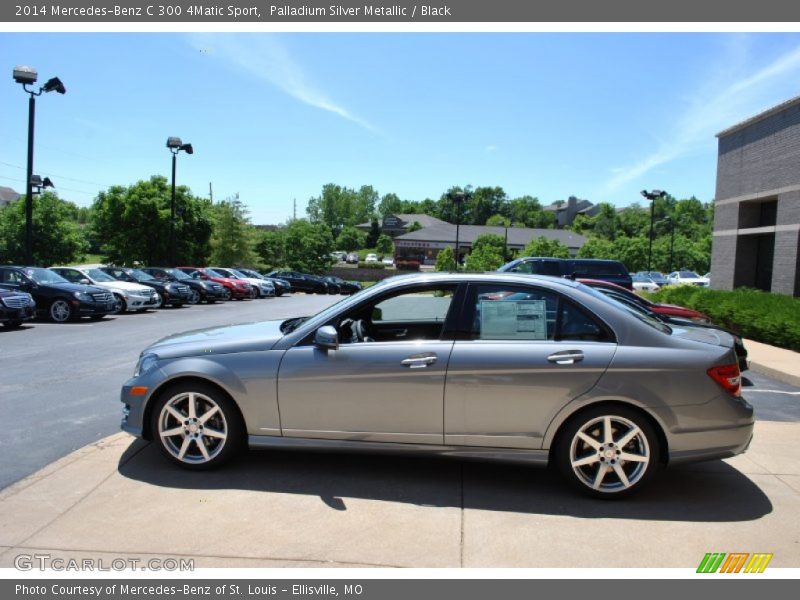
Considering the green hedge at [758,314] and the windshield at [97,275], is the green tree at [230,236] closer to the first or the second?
the windshield at [97,275]

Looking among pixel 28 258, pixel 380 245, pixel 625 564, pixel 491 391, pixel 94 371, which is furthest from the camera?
pixel 380 245

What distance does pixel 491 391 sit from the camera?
165 inches

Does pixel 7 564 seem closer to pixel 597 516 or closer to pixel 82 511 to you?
pixel 82 511

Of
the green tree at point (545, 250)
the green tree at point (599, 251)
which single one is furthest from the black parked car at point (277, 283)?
the green tree at point (599, 251)

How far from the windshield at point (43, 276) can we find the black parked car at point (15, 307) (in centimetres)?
219

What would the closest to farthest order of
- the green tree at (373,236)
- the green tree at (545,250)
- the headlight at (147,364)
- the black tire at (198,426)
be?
1. the black tire at (198,426)
2. the headlight at (147,364)
3. the green tree at (545,250)
4. the green tree at (373,236)

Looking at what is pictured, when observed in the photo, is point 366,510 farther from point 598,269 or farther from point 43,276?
point 598,269

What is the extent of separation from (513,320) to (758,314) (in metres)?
11.8

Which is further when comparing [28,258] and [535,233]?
[535,233]

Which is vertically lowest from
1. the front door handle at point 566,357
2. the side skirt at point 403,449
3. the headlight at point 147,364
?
the side skirt at point 403,449

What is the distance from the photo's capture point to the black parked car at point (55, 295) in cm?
1595
